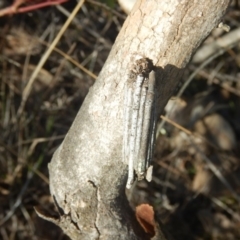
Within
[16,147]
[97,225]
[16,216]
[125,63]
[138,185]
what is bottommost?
[16,216]

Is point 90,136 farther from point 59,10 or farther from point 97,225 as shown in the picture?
point 59,10

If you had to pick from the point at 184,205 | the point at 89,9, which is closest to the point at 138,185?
the point at 184,205

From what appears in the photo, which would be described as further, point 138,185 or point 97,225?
point 138,185

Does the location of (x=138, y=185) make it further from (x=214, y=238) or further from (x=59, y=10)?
(x=59, y=10)

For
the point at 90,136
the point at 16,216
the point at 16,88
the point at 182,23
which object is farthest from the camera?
the point at 16,88

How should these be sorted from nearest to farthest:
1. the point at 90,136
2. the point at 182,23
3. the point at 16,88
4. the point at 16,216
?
1. the point at 182,23
2. the point at 90,136
3. the point at 16,216
4. the point at 16,88

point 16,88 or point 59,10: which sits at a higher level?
point 59,10
